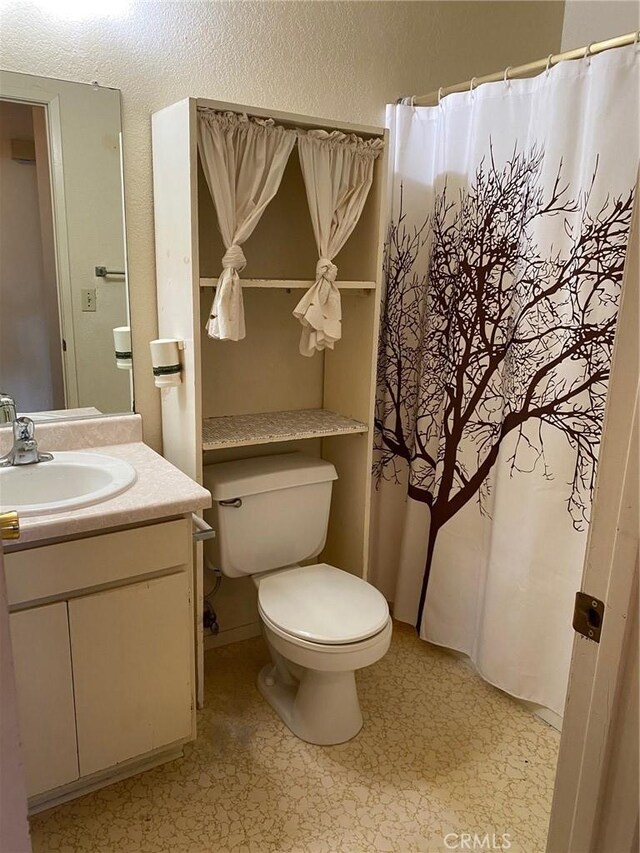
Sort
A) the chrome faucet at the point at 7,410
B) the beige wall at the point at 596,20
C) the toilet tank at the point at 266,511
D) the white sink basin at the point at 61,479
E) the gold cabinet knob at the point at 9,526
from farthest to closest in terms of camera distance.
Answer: the beige wall at the point at 596,20 → the toilet tank at the point at 266,511 → the chrome faucet at the point at 7,410 → the white sink basin at the point at 61,479 → the gold cabinet knob at the point at 9,526

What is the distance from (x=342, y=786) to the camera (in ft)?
5.77

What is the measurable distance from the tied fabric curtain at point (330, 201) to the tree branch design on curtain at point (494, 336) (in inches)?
13.7

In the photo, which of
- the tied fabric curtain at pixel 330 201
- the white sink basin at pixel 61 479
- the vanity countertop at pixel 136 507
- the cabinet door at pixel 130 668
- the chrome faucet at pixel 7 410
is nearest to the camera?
the vanity countertop at pixel 136 507

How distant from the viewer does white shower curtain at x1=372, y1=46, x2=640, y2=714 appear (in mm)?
1717

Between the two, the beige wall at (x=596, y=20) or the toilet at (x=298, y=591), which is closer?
the toilet at (x=298, y=591)

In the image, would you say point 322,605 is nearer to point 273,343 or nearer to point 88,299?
point 273,343

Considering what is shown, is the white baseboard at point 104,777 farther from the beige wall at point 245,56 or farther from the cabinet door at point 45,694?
the beige wall at point 245,56

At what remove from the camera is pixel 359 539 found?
224 centimetres

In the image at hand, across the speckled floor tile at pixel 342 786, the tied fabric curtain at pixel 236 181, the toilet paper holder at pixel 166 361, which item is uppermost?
the tied fabric curtain at pixel 236 181

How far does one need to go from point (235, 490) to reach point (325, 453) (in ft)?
1.73

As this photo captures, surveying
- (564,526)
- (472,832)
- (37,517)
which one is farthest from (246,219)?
(472,832)

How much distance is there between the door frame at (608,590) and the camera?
0.77 metres

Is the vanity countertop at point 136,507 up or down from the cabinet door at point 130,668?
up

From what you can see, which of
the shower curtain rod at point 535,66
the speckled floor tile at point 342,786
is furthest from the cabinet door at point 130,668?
the shower curtain rod at point 535,66
